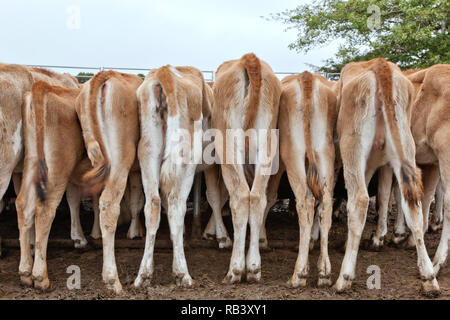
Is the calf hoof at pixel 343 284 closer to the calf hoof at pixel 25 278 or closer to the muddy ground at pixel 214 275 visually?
the muddy ground at pixel 214 275

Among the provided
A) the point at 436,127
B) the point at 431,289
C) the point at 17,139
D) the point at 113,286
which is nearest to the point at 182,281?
the point at 113,286

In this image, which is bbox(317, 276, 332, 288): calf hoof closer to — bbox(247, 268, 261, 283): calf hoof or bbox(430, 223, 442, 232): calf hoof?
bbox(247, 268, 261, 283): calf hoof

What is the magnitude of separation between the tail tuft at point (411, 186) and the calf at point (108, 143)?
3.38 meters

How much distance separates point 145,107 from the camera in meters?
5.07

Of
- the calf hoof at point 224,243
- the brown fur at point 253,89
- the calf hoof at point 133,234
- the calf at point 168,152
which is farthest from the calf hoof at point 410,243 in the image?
the calf hoof at point 133,234

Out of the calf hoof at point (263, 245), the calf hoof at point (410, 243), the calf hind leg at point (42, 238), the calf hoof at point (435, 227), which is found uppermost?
the calf hind leg at point (42, 238)

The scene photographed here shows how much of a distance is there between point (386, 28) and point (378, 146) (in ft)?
43.8

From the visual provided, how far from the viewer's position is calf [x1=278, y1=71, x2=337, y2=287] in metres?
4.98

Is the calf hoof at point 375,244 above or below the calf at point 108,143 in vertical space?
below

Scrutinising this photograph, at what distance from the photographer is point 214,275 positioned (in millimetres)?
5266

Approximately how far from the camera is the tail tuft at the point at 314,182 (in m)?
4.98

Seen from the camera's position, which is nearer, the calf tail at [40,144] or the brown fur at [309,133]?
the calf tail at [40,144]

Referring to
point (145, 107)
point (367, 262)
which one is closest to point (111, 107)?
point (145, 107)

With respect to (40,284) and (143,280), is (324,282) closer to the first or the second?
(143,280)
